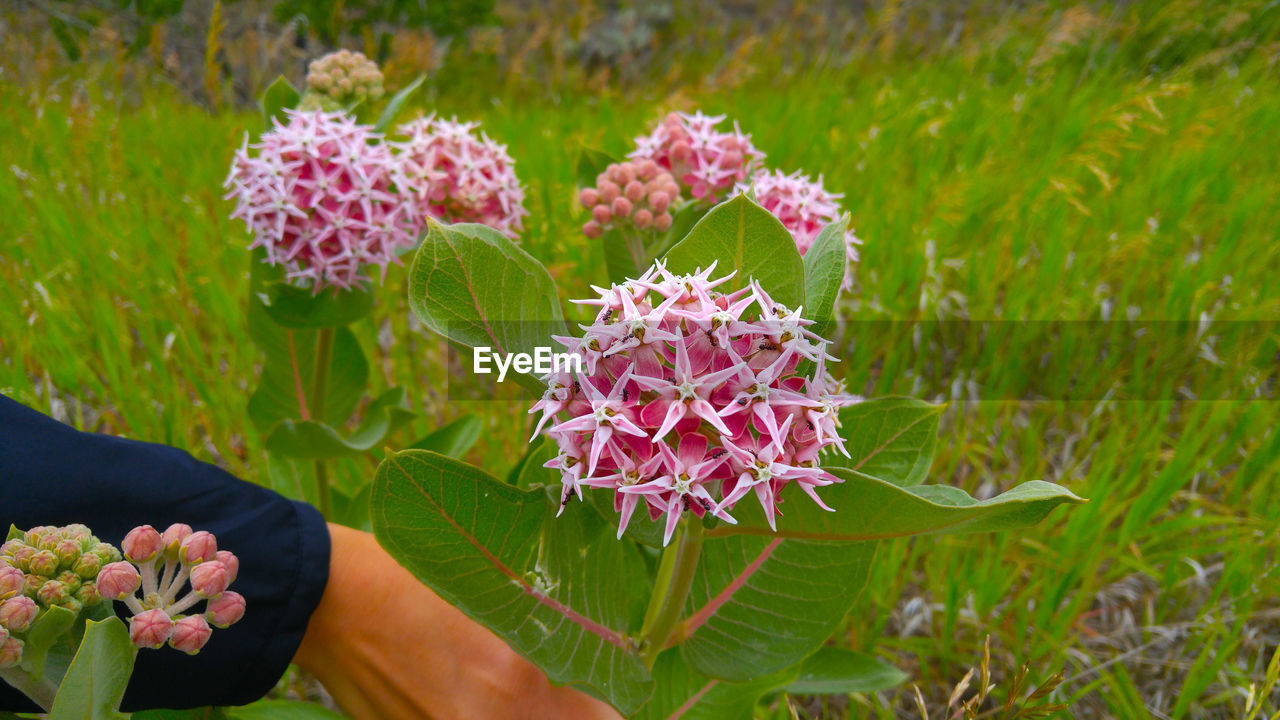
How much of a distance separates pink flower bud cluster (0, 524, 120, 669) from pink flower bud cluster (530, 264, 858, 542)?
1.51 ft

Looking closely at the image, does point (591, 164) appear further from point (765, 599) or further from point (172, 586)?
point (172, 586)

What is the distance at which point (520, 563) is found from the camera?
0.89 metres

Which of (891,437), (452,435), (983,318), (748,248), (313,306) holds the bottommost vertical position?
(452,435)

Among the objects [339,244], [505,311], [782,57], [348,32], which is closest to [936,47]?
[782,57]

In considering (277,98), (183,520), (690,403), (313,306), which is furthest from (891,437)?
(277,98)

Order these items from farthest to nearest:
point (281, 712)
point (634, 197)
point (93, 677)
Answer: point (634, 197) < point (281, 712) < point (93, 677)

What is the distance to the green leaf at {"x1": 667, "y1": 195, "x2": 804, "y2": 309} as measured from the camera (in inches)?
30.1

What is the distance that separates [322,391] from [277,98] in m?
0.61

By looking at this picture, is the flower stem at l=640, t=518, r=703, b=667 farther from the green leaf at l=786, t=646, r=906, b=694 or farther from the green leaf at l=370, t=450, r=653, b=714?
the green leaf at l=786, t=646, r=906, b=694

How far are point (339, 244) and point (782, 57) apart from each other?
5.31 metres

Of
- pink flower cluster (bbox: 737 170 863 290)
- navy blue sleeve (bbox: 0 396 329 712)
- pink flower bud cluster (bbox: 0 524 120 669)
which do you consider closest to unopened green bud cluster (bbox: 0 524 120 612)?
pink flower bud cluster (bbox: 0 524 120 669)

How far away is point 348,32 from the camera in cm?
644

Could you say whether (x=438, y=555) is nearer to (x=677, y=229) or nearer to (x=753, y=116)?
(x=677, y=229)

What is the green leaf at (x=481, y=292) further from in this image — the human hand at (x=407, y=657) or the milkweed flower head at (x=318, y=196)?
the milkweed flower head at (x=318, y=196)
